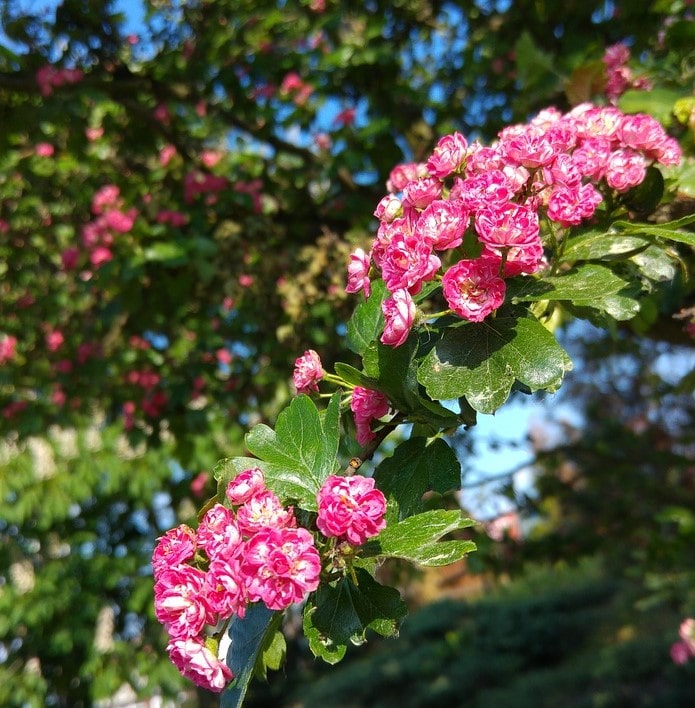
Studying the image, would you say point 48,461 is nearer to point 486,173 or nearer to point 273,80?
point 273,80

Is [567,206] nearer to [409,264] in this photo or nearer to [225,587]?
[409,264]

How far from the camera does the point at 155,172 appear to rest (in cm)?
344

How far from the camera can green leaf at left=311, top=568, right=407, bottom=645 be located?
2.82 feet

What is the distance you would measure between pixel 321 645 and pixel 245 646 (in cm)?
9

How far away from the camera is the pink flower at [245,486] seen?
2.79 ft

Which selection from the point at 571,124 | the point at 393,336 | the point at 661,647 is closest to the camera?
the point at 393,336

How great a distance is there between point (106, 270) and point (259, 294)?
0.58m

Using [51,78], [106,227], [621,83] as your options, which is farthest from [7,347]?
[621,83]

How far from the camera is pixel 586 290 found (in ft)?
3.13

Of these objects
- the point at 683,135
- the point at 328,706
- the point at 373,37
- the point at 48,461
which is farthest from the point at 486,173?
the point at 328,706

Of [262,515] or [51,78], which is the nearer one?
[262,515]

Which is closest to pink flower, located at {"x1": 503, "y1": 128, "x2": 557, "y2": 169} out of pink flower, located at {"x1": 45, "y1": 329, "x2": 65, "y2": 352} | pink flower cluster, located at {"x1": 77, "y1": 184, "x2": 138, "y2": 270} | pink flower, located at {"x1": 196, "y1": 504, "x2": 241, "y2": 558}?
pink flower, located at {"x1": 196, "y1": 504, "x2": 241, "y2": 558}

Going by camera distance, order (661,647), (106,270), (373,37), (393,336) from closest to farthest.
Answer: (393,336) < (106,270) < (373,37) < (661,647)

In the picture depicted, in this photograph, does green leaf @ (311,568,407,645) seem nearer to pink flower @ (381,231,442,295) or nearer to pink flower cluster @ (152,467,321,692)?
pink flower cluster @ (152,467,321,692)
